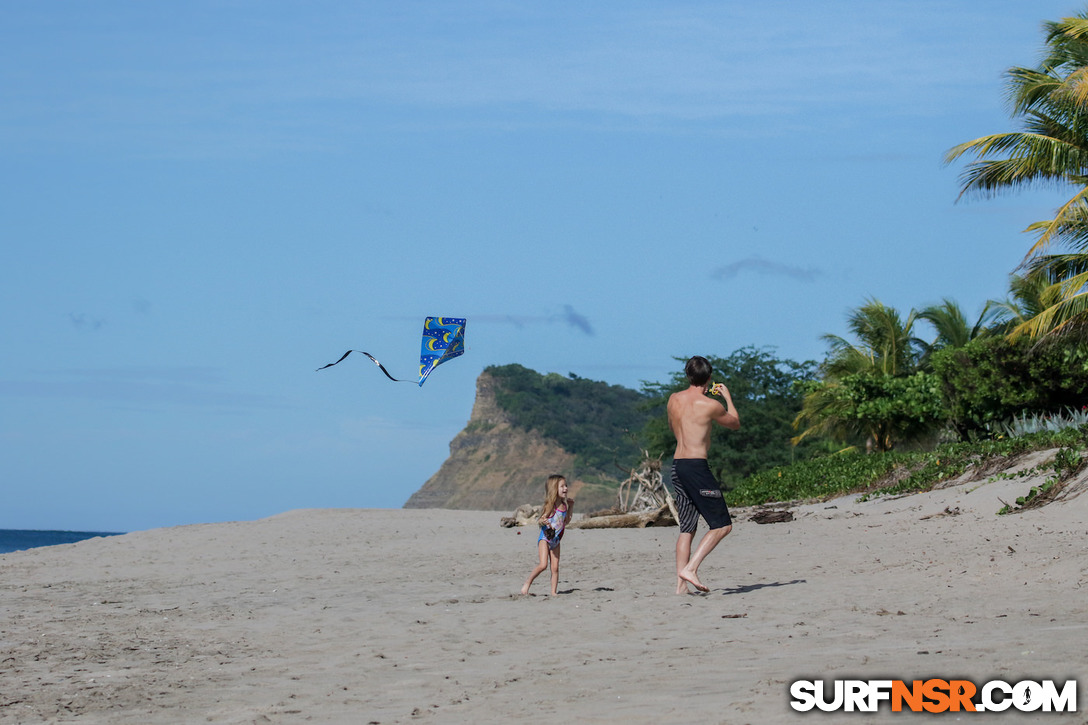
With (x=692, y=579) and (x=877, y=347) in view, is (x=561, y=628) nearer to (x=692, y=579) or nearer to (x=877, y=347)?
(x=692, y=579)

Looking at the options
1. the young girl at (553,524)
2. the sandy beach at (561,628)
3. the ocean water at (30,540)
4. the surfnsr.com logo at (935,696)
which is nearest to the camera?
the surfnsr.com logo at (935,696)

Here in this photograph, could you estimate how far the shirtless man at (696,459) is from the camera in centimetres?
820

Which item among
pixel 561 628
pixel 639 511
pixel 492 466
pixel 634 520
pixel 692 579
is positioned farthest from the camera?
pixel 492 466

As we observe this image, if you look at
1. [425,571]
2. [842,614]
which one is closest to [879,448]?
[425,571]

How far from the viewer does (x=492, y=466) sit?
92.8 meters

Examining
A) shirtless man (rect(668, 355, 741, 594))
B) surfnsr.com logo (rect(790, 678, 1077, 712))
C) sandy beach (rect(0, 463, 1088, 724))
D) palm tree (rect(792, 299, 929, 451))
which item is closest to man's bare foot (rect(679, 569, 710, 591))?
shirtless man (rect(668, 355, 741, 594))

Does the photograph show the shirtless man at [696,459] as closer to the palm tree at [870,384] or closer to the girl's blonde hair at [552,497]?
the girl's blonde hair at [552,497]

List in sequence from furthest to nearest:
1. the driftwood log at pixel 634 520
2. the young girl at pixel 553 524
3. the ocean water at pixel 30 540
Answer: the ocean water at pixel 30 540
the driftwood log at pixel 634 520
the young girl at pixel 553 524

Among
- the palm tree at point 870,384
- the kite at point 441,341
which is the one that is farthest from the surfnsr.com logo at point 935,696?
the palm tree at point 870,384

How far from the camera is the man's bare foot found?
27.0 ft

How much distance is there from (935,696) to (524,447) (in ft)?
293

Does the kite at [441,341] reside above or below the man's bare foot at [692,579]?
above

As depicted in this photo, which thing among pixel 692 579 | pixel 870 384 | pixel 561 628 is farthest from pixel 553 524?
pixel 870 384

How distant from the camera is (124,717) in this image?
527cm
